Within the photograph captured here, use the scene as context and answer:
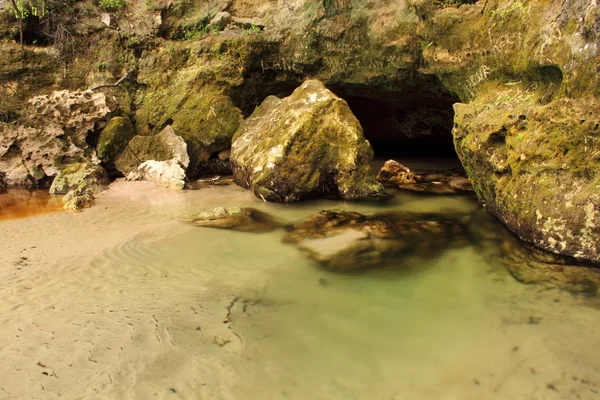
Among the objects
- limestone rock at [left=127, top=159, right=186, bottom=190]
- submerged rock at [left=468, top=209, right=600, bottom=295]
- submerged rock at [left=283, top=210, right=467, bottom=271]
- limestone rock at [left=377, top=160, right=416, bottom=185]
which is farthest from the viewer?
limestone rock at [left=377, top=160, right=416, bottom=185]

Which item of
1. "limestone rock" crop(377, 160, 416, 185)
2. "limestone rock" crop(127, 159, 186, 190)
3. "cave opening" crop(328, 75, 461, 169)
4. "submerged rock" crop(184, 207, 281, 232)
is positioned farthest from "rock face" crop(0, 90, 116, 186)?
"limestone rock" crop(377, 160, 416, 185)

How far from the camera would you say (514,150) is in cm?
538

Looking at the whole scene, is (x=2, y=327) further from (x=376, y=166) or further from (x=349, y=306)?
(x=376, y=166)

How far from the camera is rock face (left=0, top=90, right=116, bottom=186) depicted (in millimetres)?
9961

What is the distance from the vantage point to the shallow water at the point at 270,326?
274 centimetres

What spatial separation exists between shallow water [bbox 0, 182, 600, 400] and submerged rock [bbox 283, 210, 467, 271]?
0.28 m

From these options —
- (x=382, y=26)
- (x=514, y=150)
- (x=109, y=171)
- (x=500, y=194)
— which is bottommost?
(x=109, y=171)

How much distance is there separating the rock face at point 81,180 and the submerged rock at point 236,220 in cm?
297

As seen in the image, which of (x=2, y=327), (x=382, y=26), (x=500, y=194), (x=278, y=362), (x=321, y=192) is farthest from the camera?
(x=382, y=26)

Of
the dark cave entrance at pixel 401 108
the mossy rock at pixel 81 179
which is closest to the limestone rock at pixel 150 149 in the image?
the mossy rock at pixel 81 179

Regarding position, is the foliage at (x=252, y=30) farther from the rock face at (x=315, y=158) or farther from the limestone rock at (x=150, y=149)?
the rock face at (x=315, y=158)

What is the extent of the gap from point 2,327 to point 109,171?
25.4 feet

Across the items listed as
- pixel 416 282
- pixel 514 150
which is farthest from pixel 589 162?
pixel 416 282

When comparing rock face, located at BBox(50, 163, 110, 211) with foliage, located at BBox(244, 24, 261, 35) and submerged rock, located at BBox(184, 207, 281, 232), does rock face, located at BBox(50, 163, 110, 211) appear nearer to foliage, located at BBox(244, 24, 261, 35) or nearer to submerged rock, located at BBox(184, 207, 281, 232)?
submerged rock, located at BBox(184, 207, 281, 232)
